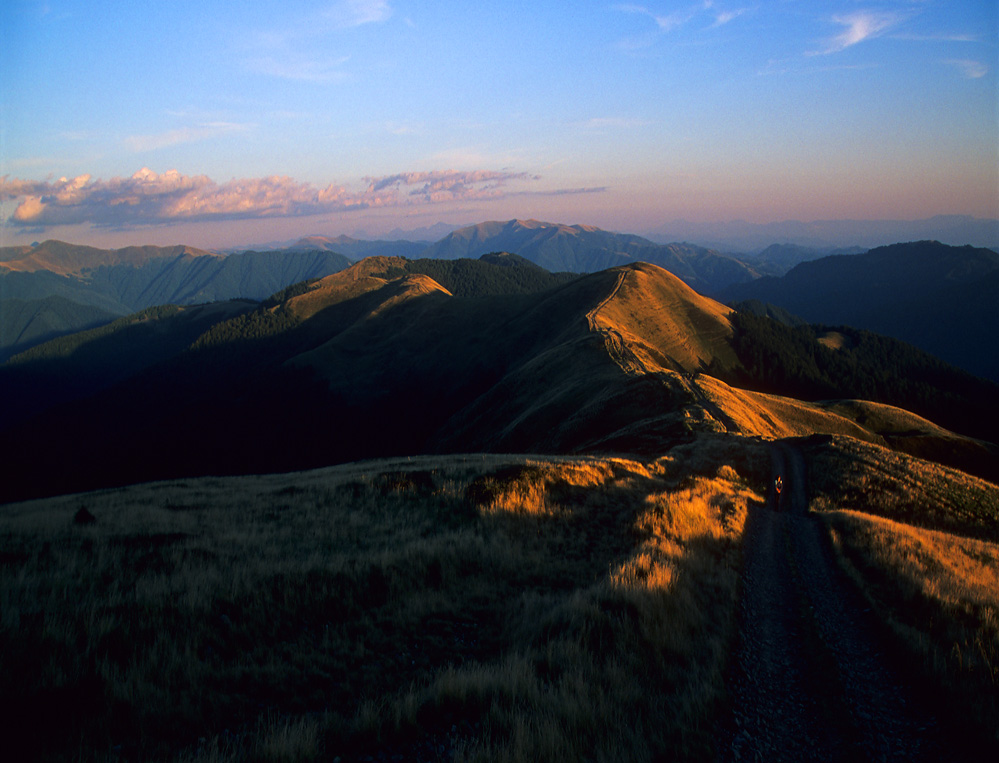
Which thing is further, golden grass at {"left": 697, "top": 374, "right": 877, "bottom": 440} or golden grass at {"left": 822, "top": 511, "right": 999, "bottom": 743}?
golden grass at {"left": 697, "top": 374, "right": 877, "bottom": 440}

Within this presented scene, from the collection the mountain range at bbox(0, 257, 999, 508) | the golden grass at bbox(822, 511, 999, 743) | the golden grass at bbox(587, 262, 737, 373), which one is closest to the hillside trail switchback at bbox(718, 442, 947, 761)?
the golden grass at bbox(822, 511, 999, 743)

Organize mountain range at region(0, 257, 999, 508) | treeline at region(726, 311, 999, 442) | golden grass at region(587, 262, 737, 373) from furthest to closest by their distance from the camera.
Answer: treeline at region(726, 311, 999, 442) < golden grass at region(587, 262, 737, 373) < mountain range at region(0, 257, 999, 508)

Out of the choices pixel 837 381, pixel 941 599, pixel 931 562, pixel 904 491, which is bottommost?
pixel 837 381

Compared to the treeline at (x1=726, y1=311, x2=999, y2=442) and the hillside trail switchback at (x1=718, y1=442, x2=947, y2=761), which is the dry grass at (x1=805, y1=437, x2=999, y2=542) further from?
the treeline at (x1=726, y1=311, x2=999, y2=442)

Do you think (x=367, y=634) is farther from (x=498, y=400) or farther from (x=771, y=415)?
(x=498, y=400)

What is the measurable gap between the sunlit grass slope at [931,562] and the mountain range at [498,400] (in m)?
12.1

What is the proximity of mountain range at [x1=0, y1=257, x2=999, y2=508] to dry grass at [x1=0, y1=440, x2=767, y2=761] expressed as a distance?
2676 cm

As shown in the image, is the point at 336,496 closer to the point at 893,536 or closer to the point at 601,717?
the point at 601,717

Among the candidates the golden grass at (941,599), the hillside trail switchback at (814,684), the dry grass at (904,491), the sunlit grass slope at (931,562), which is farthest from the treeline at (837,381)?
the hillside trail switchback at (814,684)

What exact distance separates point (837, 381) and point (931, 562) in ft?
453

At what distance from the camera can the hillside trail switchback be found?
20.1ft

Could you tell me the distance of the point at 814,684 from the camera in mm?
7688

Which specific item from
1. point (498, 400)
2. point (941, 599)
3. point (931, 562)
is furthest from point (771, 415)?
point (941, 599)

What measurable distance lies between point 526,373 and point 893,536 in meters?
64.0
